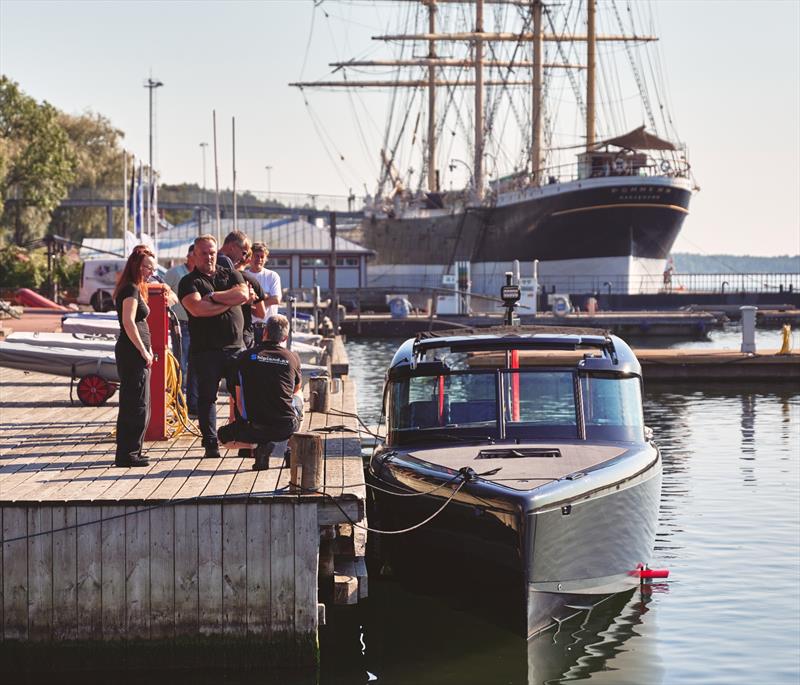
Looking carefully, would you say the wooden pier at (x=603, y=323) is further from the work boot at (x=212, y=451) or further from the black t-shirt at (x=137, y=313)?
the black t-shirt at (x=137, y=313)

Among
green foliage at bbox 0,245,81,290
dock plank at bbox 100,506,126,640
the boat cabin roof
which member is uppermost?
green foliage at bbox 0,245,81,290

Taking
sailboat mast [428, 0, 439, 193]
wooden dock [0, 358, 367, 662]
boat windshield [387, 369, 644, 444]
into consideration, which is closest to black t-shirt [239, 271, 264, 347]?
boat windshield [387, 369, 644, 444]

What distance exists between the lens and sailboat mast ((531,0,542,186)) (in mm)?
75312

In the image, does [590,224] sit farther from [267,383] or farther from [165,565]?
[165,565]

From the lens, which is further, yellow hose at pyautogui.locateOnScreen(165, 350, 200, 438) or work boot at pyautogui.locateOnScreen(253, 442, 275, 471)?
yellow hose at pyautogui.locateOnScreen(165, 350, 200, 438)

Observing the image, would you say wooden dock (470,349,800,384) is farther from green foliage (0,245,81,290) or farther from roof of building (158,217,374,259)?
roof of building (158,217,374,259)

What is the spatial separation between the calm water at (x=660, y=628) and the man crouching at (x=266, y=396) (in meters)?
1.83

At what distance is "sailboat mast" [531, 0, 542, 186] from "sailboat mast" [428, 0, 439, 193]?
15.0 metres

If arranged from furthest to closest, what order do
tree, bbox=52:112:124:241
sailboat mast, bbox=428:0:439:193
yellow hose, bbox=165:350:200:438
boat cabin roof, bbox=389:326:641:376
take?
tree, bbox=52:112:124:241 < sailboat mast, bbox=428:0:439:193 < yellow hose, bbox=165:350:200:438 < boat cabin roof, bbox=389:326:641:376

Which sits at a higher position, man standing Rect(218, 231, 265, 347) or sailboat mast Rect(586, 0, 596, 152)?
sailboat mast Rect(586, 0, 596, 152)

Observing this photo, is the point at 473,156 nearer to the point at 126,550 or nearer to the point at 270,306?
the point at 270,306

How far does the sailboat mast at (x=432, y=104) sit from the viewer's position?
93312mm

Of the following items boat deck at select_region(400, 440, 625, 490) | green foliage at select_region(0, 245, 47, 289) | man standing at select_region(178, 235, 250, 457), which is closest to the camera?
boat deck at select_region(400, 440, 625, 490)

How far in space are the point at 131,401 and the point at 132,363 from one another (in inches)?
13.4
